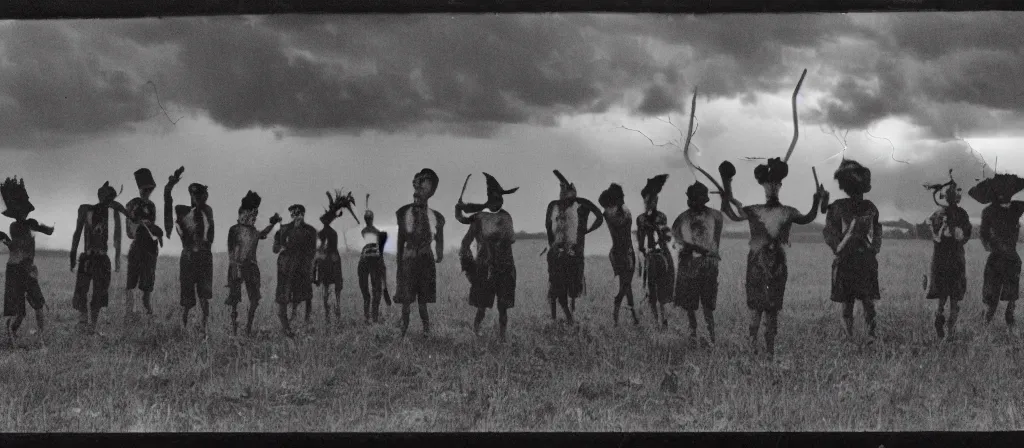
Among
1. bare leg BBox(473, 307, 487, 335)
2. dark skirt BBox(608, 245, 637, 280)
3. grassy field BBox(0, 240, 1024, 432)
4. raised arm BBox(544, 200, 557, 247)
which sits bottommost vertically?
grassy field BBox(0, 240, 1024, 432)

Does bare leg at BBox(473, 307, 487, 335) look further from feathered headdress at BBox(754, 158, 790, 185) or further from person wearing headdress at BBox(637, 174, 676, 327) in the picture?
feathered headdress at BBox(754, 158, 790, 185)

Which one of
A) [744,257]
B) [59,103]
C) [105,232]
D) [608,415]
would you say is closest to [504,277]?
[608,415]

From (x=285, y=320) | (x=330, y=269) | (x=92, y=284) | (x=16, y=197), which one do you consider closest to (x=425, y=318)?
(x=330, y=269)

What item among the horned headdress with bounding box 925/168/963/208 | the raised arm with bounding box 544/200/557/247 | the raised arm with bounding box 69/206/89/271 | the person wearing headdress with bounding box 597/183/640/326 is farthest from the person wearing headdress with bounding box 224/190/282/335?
the horned headdress with bounding box 925/168/963/208

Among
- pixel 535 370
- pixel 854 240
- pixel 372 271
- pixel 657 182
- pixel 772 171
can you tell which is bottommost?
pixel 535 370

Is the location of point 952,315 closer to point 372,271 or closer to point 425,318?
point 425,318

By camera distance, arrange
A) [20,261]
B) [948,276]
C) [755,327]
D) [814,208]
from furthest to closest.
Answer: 1. [20,261]
2. [948,276]
3. [755,327]
4. [814,208]

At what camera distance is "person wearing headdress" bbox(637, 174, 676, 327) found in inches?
215

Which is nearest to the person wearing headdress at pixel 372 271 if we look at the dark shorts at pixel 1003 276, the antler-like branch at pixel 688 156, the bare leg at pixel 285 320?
the bare leg at pixel 285 320

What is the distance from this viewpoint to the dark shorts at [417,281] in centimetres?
552

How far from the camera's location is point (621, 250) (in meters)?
5.60

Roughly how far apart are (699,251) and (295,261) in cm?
295

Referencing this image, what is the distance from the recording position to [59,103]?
18.5ft

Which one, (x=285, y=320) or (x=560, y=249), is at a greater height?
(x=560, y=249)
